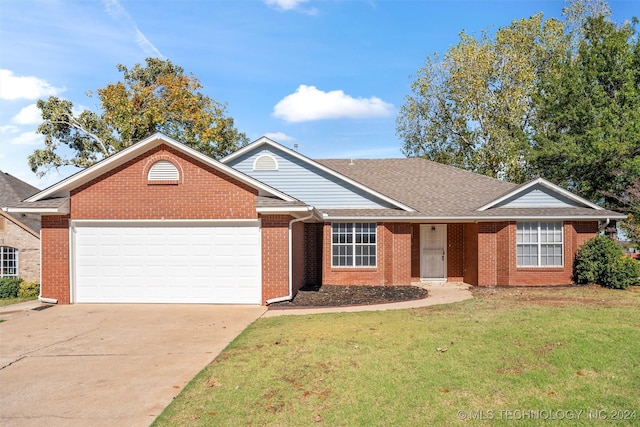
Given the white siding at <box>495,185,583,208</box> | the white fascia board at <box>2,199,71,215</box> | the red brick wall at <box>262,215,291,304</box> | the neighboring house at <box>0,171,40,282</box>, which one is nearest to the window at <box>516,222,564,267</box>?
the white siding at <box>495,185,583,208</box>

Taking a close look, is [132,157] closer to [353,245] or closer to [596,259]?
[353,245]

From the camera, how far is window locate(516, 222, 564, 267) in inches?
695

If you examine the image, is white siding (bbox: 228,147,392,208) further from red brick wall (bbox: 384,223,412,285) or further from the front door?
the front door

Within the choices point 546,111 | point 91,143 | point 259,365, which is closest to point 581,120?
point 546,111

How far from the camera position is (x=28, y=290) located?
20.5 meters

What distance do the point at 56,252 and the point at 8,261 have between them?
10371 mm

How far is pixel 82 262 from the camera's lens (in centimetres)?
1391

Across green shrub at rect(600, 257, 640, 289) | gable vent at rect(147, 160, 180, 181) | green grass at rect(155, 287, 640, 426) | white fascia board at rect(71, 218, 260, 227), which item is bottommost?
green grass at rect(155, 287, 640, 426)

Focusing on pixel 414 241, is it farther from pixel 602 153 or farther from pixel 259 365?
pixel 259 365

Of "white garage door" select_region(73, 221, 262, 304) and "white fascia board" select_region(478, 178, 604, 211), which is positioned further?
"white fascia board" select_region(478, 178, 604, 211)

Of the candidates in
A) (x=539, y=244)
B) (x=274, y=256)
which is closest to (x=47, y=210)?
(x=274, y=256)

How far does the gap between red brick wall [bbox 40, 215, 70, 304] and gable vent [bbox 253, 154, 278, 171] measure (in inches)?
300

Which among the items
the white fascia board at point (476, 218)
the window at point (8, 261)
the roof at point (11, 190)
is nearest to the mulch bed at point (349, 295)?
the white fascia board at point (476, 218)

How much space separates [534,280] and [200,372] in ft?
48.3
